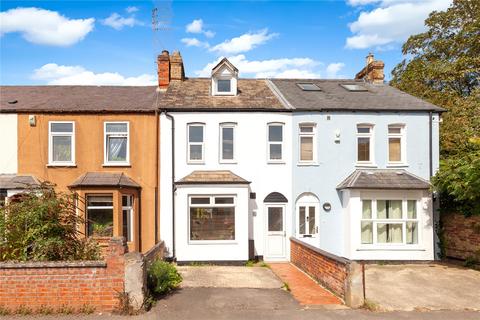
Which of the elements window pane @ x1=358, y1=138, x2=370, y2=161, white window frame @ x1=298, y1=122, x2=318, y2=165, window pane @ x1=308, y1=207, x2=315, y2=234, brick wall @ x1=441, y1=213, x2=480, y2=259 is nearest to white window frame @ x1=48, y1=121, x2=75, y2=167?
white window frame @ x1=298, y1=122, x2=318, y2=165

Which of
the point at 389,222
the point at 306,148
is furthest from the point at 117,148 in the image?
the point at 389,222

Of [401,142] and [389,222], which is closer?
[389,222]

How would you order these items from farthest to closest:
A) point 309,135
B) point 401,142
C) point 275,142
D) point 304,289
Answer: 1. point 401,142
2. point 309,135
3. point 275,142
4. point 304,289

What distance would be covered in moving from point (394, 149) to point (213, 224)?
8.21 metres

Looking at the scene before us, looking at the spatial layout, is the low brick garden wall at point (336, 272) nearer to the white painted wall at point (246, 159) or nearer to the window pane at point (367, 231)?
the white painted wall at point (246, 159)

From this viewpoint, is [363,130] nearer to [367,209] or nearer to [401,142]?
[401,142]

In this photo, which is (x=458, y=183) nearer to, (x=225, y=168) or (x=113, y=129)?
(x=225, y=168)

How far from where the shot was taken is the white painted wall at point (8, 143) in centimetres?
1522

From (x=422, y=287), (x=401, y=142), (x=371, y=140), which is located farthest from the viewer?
(x=401, y=142)

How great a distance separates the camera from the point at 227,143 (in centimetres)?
1566

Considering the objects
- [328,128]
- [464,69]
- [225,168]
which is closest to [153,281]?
[225,168]

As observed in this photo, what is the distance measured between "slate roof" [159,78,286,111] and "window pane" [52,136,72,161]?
4.08 metres

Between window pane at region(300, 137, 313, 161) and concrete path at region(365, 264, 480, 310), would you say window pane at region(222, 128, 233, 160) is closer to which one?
window pane at region(300, 137, 313, 161)

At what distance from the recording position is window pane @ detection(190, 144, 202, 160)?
15.6 metres
